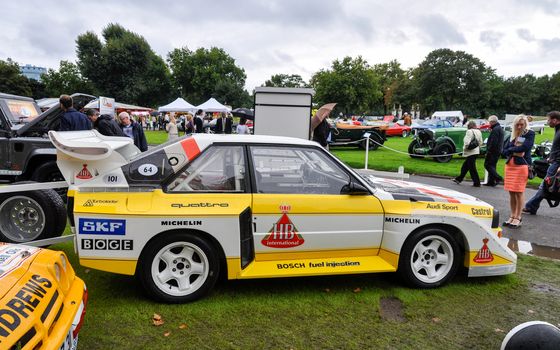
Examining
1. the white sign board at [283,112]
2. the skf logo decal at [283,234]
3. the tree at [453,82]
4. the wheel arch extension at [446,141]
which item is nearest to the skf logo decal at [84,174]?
the skf logo decal at [283,234]

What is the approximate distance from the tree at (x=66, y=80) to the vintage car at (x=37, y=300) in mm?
58161

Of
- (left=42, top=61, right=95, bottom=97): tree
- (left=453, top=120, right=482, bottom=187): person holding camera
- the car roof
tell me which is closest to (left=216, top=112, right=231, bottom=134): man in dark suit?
(left=453, top=120, right=482, bottom=187): person holding camera

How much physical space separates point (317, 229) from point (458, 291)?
166 cm

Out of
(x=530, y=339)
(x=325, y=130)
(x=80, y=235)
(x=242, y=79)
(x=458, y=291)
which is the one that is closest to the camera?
(x=530, y=339)

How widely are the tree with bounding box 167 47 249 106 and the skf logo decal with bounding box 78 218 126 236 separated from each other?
205ft

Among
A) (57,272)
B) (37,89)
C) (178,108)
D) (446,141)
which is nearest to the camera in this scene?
(57,272)

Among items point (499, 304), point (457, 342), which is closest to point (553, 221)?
point (499, 304)

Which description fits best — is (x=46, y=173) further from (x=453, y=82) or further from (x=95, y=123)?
(x=453, y=82)

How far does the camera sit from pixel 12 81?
54.5m

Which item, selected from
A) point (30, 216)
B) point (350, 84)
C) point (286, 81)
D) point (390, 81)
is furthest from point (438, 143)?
point (286, 81)

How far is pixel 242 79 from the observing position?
2790 inches

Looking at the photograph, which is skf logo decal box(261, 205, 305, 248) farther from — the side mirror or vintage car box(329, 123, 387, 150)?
vintage car box(329, 123, 387, 150)

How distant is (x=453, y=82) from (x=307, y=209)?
7426 centimetres

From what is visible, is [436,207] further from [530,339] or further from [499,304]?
[530,339]
